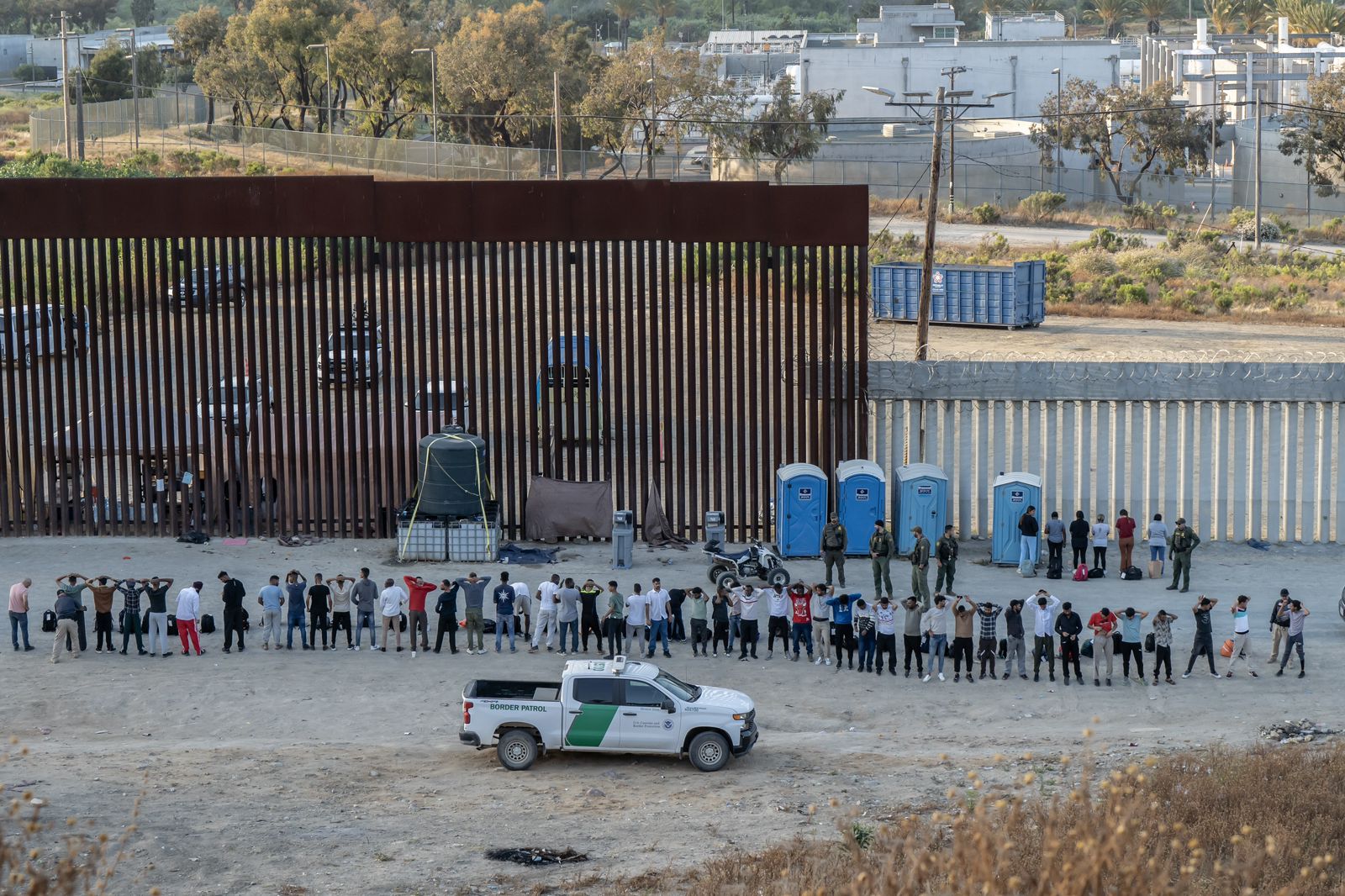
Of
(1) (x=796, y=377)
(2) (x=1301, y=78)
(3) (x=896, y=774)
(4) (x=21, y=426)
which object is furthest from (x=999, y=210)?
(3) (x=896, y=774)

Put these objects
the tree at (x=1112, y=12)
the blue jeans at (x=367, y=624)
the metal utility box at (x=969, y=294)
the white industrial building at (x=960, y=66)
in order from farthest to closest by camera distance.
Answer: the tree at (x=1112, y=12) < the white industrial building at (x=960, y=66) < the metal utility box at (x=969, y=294) < the blue jeans at (x=367, y=624)

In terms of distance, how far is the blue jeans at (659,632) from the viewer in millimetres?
22531

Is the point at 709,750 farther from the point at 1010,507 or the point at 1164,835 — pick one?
the point at 1010,507

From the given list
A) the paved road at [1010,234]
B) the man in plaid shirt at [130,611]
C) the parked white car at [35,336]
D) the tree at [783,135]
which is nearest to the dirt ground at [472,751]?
the man in plaid shirt at [130,611]

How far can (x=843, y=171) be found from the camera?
78125 millimetres

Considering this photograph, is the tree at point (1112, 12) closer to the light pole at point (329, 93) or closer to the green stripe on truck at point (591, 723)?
the light pole at point (329, 93)

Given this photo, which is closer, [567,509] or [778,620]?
[778,620]

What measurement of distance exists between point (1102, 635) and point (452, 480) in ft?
36.4

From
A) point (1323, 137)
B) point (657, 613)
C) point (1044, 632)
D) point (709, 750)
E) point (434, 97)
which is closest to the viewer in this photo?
point (709, 750)

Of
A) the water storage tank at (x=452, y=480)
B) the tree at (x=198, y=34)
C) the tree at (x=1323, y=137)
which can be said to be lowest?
the water storage tank at (x=452, y=480)

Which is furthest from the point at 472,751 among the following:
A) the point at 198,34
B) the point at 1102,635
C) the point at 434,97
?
the point at 198,34

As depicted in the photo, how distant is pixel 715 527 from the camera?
2683 centimetres

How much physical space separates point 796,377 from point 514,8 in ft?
199

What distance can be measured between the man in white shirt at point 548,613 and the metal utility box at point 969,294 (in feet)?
91.4
